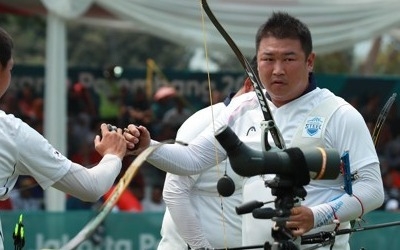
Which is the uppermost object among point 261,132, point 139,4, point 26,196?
point 139,4

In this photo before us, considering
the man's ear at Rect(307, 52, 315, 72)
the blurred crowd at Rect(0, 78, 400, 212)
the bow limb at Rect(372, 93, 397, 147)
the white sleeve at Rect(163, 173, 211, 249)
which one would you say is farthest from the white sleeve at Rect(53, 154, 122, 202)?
the blurred crowd at Rect(0, 78, 400, 212)

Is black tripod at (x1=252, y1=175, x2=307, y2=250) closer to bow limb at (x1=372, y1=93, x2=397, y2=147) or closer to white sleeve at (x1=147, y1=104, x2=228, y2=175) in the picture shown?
white sleeve at (x1=147, y1=104, x2=228, y2=175)

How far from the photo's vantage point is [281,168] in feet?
17.6

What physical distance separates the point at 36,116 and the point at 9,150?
36.6 ft

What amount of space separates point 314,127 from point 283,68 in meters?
0.33

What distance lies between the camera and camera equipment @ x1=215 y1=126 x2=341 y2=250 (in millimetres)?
5328

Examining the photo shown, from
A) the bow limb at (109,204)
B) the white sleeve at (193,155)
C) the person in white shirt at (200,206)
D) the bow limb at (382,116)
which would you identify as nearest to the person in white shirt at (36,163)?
the bow limb at (109,204)

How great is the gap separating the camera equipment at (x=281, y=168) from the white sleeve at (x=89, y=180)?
716 millimetres

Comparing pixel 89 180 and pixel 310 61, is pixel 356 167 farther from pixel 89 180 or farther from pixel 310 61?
pixel 89 180

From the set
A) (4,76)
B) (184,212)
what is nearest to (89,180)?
(4,76)

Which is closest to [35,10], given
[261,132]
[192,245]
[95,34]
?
[192,245]

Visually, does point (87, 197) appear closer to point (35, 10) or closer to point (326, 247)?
point (326, 247)

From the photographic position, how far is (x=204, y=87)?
18.6 metres

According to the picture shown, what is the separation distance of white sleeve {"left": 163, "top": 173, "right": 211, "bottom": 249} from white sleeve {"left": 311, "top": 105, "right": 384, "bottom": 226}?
1.39 m
